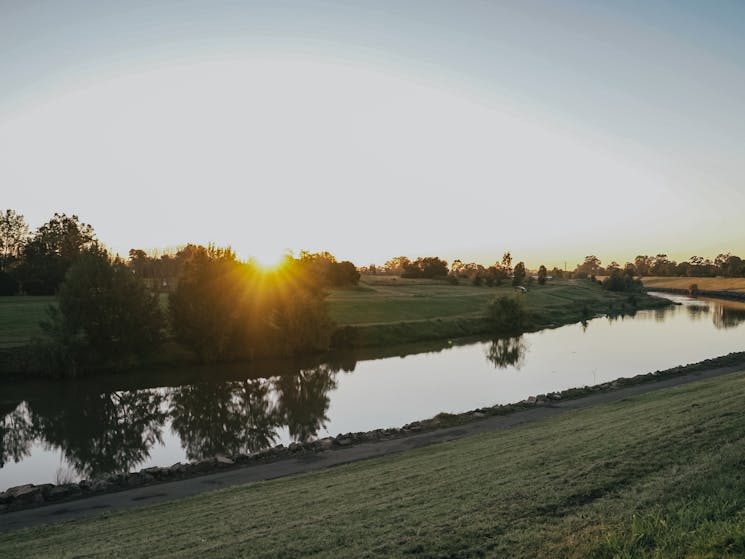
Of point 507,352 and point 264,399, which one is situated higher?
point 507,352

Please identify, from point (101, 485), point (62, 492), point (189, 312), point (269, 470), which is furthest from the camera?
point (189, 312)

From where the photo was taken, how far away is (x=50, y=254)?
7725cm

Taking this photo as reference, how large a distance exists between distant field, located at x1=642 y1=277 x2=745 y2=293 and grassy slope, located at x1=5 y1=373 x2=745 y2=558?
6508 inches

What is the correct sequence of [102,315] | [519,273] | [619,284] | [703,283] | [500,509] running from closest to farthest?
1. [500,509]
2. [102,315]
3. [519,273]
4. [619,284]
5. [703,283]

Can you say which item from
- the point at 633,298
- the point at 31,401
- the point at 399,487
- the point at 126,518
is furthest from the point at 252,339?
the point at 633,298

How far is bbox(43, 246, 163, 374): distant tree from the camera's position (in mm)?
41094

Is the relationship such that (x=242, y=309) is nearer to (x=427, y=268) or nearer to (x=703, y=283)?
(x=427, y=268)

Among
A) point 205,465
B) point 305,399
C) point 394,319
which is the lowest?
point 305,399

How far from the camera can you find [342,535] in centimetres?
862

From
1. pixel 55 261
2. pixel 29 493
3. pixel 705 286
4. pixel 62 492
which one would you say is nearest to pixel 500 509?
pixel 62 492

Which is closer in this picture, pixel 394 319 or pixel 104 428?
pixel 104 428

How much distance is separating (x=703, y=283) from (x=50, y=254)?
182 m

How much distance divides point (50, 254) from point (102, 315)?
44.6m

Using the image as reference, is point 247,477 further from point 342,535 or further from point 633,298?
point 633,298
